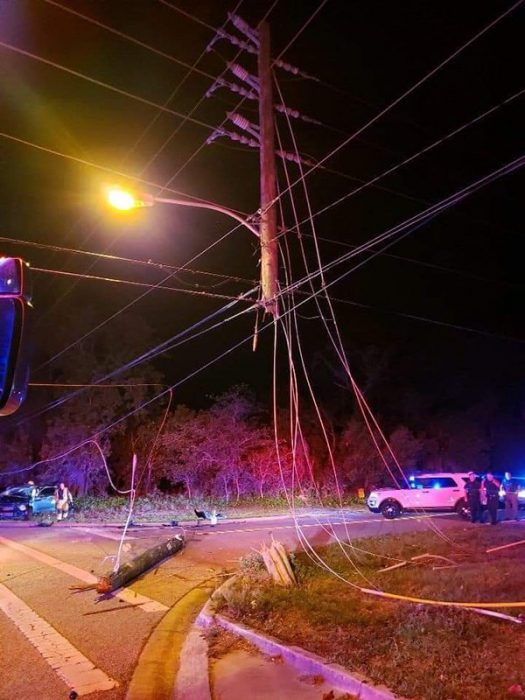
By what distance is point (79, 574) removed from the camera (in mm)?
11414

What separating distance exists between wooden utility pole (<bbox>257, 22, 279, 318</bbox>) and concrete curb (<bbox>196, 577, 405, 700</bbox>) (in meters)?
4.65

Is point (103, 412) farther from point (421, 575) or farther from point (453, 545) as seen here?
point (421, 575)

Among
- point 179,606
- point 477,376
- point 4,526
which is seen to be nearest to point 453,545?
point 179,606

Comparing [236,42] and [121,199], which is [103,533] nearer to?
[121,199]

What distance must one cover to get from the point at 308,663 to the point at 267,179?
685 centimetres

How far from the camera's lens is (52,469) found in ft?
102

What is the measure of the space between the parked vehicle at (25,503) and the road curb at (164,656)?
59.2 ft

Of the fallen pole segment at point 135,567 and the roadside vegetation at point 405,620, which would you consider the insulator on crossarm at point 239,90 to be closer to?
the roadside vegetation at point 405,620

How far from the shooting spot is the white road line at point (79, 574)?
8.90 metres

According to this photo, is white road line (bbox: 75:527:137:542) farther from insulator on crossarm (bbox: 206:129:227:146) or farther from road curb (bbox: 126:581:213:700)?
insulator on crossarm (bbox: 206:129:227:146)

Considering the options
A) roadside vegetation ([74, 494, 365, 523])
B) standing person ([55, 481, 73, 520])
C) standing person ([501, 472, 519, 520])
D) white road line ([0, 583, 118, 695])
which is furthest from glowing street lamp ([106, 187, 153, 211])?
standing person ([501, 472, 519, 520])

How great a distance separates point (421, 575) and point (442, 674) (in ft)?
15.6

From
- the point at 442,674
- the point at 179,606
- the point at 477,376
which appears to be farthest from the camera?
the point at 477,376

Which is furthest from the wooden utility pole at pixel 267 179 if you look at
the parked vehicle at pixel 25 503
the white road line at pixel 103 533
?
the parked vehicle at pixel 25 503
